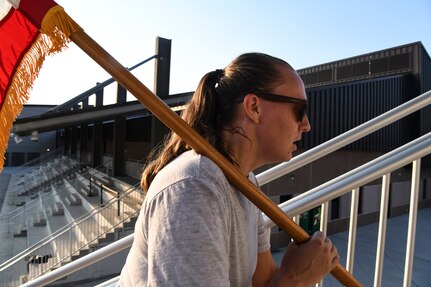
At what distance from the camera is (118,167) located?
15.5 meters

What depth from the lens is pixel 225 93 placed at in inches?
40.9

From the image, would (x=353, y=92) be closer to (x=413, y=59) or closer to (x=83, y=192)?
(x=413, y=59)

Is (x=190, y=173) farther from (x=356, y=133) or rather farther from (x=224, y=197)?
(x=356, y=133)

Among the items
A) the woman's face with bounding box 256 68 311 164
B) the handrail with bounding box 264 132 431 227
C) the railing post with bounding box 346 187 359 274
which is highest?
the woman's face with bounding box 256 68 311 164

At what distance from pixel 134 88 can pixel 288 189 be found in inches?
411

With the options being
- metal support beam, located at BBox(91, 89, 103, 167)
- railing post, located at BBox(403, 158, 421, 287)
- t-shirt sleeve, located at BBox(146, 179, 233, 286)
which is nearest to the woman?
t-shirt sleeve, located at BBox(146, 179, 233, 286)

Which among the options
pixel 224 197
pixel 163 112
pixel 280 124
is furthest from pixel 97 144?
pixel 224 197

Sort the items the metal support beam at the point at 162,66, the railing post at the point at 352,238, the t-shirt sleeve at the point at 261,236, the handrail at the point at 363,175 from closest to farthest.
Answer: the t-shirt sleeve at the point at 261,236 → the handrail at the point at 363,175 → the railing post at the point at 352,238 → the metal support beam at the point at 162,66

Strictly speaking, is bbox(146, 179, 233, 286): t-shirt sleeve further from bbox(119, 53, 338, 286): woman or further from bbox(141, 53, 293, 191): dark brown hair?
bbox(141, 53, 293, 191): dark brown hair

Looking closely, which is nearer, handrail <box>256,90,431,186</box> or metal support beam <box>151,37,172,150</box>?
handrail <box>256,90,431,186</box>

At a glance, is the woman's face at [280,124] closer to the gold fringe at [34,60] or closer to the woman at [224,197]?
the woman at [224,197]

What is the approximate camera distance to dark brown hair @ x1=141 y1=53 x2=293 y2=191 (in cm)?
101

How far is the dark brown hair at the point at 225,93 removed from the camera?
101 centimetres

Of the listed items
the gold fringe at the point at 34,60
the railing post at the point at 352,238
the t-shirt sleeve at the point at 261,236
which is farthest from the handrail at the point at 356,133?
the gold fringe at the point at 34,60
